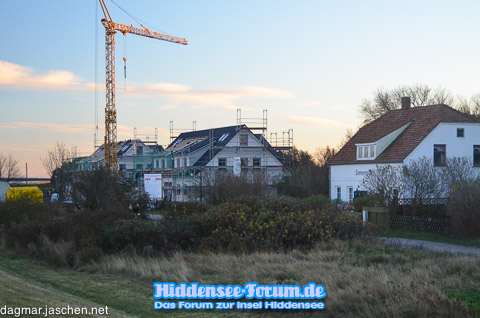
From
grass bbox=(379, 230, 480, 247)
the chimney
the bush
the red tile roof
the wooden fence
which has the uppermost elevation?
the chimney

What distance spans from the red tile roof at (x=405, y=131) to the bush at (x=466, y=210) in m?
15.8

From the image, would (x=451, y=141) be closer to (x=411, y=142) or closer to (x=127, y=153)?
(x=411, y=142)

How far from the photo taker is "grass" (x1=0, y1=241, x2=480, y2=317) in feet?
29.8

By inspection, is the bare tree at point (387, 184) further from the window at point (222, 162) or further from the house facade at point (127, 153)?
the house facade at point (127, 153)

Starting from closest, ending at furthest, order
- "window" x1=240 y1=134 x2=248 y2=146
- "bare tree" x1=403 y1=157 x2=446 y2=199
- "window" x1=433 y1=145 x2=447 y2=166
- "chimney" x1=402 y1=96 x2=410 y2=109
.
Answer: "bare tree" x1=403 y1=157 x2=446 y2=199, "window" x1=433 y1=145 x2=447 y2=166, "chimney" x1=402 y1=96 x2=410 y2=109, "window" x1=240 y1=134 x2=248 y2=146

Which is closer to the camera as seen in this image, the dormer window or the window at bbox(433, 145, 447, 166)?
the window at bbox(433, 145, 447, 166)

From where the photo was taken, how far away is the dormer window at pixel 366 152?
39.8 m

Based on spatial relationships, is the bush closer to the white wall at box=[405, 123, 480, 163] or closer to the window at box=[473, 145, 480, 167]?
the white wall at box=[405, 123, 480, 163]

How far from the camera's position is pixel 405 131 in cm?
3984

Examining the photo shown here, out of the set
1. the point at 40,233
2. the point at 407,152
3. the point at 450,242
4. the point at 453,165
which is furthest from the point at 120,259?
the point at 407,152

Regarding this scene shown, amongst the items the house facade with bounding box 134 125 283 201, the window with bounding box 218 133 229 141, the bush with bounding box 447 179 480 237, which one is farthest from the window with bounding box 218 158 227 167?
the bush with bounding box 447 179 480 237

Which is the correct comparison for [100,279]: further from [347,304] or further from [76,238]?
[347,304]

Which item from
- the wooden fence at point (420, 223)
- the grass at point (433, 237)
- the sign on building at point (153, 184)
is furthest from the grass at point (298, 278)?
the sign on building at point (153, 184)

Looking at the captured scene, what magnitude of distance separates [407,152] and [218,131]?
30686 mm
